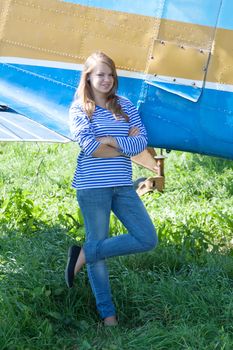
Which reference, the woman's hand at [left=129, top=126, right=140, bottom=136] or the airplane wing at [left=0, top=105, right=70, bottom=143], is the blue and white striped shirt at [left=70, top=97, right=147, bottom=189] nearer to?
the woman's hand at [left=129, top=126, right=140, bottom=136]

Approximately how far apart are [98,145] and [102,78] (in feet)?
1.30

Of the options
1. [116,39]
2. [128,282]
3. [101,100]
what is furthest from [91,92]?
[128,282]

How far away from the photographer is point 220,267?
199 inches

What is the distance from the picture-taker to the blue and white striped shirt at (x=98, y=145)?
14.1 ft

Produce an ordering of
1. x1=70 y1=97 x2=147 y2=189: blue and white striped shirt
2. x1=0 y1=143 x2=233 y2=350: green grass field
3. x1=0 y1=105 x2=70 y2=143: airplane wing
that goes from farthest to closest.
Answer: x1=0 y1=105 x2=70 y2=143: airplane wing, x1=70 y1=97 x2=147 y2=189: blue and white striped shirt, x1=0 y1=143 x2=233 y2=350: green grass field

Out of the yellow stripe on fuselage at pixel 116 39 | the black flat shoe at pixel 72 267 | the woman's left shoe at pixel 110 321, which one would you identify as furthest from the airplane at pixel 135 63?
the woman's left shoe at pixel 110 321

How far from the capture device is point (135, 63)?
5.25 m

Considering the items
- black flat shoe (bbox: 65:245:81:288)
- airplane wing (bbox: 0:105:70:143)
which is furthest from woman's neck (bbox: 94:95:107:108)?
black flat shoe (bbox: 65:245:81:288)

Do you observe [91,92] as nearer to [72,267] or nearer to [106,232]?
[106,232]

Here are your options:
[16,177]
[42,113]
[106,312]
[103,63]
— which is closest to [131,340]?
[106,312]

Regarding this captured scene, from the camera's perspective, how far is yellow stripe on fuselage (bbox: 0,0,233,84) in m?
5.06

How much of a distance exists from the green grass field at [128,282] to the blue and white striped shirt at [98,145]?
0.72m

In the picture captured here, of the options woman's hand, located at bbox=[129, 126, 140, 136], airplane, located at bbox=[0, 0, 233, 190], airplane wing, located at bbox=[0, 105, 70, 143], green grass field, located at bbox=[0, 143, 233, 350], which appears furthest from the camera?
airplane, located at bbox=[0, 0, 233, 190]

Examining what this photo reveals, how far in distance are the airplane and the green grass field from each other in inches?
30.7
